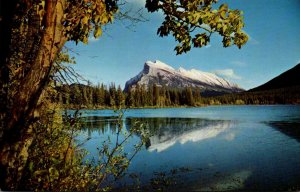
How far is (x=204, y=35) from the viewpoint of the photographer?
10.2 feet

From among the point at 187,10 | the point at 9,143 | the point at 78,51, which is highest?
the point at 187,10

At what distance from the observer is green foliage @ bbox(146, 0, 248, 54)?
109 inches

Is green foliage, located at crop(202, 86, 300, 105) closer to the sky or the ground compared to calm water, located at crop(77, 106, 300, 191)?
closer to the sky

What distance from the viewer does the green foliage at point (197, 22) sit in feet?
9.05

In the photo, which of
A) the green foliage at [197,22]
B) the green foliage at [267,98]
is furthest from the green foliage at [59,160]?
the green foliage at [267,98]

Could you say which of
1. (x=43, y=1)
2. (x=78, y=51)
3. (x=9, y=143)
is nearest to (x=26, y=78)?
(x=9, y=143)

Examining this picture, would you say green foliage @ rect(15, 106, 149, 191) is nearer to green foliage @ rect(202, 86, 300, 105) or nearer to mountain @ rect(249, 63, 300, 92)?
green foliage @ rect(202, 86, 300, 105)

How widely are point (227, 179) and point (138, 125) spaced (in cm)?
777

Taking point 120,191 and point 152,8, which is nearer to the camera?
point 152,8

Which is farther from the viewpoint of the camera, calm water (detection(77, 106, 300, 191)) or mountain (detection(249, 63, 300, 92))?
mountain (detection(249, 63, 300, 92))

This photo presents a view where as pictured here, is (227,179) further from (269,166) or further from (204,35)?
(204,35)

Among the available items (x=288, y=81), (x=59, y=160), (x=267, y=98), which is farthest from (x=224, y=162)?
(x=288, y=81)

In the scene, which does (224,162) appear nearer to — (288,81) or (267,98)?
(267,98)

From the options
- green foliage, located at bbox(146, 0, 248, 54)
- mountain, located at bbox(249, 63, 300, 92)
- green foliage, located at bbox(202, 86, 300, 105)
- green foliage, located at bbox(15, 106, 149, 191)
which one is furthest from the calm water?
mountain, located at bbox(249, 63, 300, 92)
